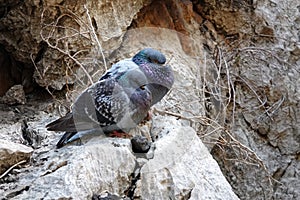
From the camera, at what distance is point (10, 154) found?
3.39ft

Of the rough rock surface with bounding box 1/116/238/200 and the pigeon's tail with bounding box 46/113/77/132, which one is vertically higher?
the pigeon's tail with bounding box 46/113/77/132

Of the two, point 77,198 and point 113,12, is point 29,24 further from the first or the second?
point 77,198

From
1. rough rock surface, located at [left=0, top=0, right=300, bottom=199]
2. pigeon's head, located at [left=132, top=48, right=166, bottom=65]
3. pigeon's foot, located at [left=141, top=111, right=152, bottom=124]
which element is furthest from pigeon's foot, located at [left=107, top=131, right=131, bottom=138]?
rough rock surface, located at [left=0, top=0, right=300, bottom=199]

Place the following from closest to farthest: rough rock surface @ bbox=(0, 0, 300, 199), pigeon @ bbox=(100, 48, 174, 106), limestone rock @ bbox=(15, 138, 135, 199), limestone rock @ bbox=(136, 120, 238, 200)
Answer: limestone rock @ bbox=(15, 138, 135, 199), limestone rock @ bbox=(136, 120, 238, 200), pigeon @ bbox=(100, 48, 174, 106), rough rock surface @ bbox=(0, 0, 300, 199)

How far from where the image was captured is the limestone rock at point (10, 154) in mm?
1021

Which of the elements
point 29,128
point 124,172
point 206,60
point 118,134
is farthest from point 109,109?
point 206,60

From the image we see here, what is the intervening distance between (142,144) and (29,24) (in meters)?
0.72

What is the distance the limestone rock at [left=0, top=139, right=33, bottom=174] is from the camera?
3.35 ft

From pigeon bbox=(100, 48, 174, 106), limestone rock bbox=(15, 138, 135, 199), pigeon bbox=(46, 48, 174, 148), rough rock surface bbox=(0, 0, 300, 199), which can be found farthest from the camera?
rough rock surface bbox=(0, 0, 300, 199)

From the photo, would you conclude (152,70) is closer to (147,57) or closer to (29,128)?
(147,57)

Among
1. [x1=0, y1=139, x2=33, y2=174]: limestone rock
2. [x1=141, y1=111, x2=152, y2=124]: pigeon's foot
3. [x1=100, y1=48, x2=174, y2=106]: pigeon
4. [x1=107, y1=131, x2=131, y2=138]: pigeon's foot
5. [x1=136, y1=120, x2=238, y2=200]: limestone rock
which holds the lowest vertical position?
[x1=136, y1=120, x2=238, y2=200]: limestone rock

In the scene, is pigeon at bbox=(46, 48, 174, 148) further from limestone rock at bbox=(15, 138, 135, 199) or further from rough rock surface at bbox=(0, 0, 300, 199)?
rough rock surface at bbox=(0, 0, 300, 199)

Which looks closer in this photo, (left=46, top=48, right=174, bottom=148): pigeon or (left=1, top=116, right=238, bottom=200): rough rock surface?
(left=1, top=116, right=238, bottom=200): rough rock surface

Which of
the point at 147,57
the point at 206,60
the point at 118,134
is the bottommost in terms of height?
the point at 206,60
